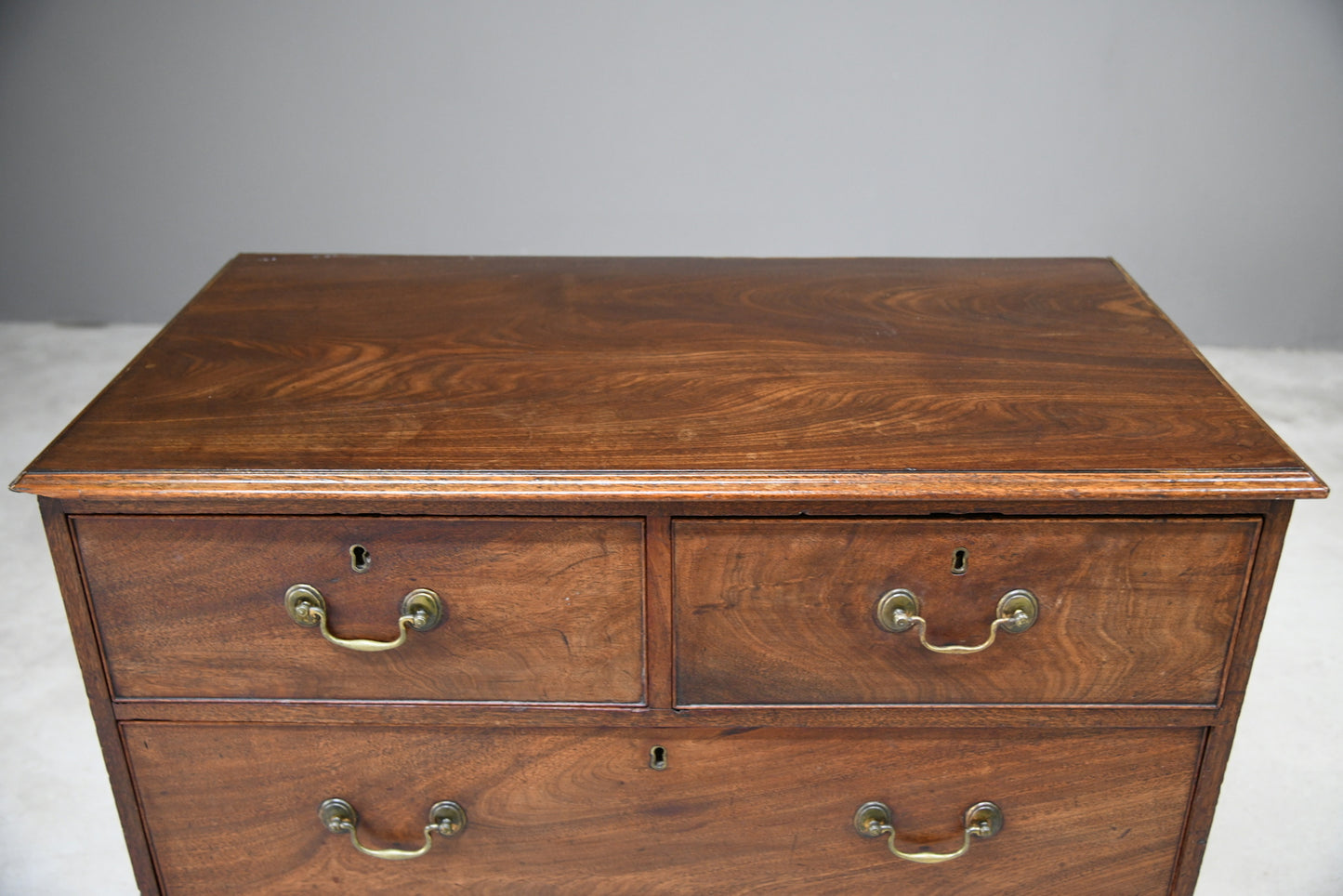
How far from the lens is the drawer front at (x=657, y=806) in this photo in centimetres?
133

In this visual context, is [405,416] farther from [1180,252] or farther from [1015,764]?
[1180,252]

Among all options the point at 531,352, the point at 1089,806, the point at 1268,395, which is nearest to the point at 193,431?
the point at 531,352

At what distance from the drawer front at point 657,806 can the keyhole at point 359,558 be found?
0.20 meters

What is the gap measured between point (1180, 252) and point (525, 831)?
7.20ft

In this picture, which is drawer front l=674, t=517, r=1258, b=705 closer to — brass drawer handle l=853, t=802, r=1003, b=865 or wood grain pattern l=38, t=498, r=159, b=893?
brass drawer handle l=853, t=802, r=1003, b=865

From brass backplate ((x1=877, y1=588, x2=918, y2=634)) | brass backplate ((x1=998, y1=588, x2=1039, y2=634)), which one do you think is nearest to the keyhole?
brass backplate ((x1=877, y1=588, x2=918, y2=634))

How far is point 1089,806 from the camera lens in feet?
4.47

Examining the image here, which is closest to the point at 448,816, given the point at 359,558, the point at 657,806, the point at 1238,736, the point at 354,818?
the point at 354,818

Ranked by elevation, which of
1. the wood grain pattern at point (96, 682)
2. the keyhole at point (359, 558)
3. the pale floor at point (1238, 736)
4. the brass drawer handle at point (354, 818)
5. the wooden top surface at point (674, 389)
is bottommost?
the pale floor at point (1238, 736)

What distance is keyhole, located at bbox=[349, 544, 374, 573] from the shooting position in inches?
48.2

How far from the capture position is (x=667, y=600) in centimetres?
124

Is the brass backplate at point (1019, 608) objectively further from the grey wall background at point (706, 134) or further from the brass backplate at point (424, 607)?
the grey wall background at point (706, 134)

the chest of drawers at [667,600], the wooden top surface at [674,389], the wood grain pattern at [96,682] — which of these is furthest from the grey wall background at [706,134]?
the wood grain pattern at [96,682]

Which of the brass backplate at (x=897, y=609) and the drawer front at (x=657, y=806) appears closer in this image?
the brass backplate at (x=897, y=609)
